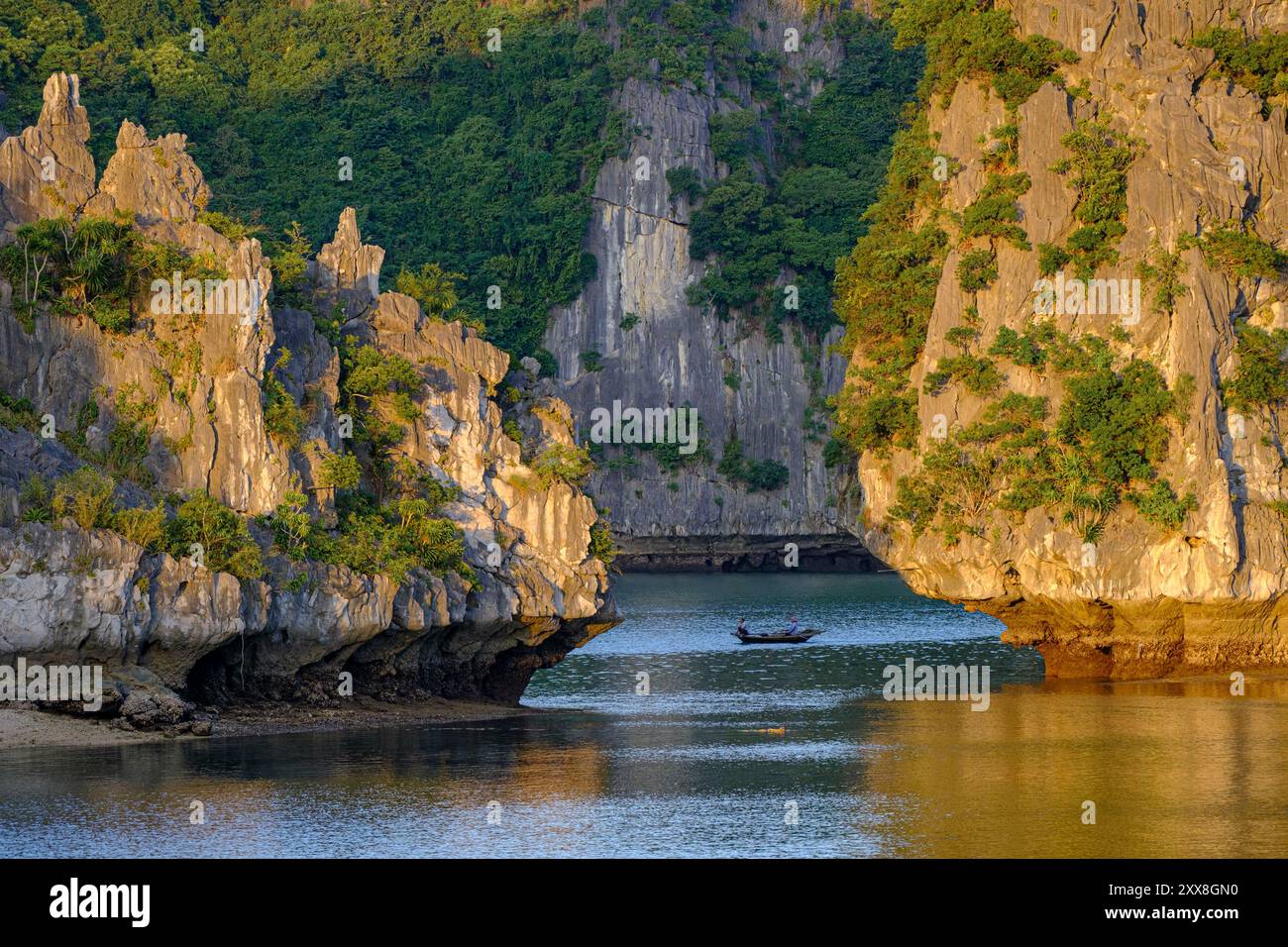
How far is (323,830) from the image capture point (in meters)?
26.4

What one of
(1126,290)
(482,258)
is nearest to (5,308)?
(1126,290)

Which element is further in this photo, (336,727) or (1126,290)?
(1126,290)

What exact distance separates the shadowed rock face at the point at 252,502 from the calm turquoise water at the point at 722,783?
2.06 m

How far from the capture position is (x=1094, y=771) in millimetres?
31969

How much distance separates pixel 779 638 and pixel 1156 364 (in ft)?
62.5

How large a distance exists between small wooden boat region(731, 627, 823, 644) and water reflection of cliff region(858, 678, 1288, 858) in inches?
635

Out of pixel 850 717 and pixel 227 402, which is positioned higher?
pixel 227 402

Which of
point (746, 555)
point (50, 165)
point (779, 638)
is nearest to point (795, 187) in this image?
point (746, 555)

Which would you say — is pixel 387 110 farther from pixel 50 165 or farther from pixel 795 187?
pixel 50 165

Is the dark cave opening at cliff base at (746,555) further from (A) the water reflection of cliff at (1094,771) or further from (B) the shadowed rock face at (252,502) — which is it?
(B) the shadowed rock face at (252,502)

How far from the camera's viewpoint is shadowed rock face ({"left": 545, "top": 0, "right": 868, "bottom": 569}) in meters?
99.5

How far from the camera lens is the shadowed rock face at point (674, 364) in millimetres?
99500

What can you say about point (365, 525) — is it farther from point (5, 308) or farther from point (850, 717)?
point (850, 717)
